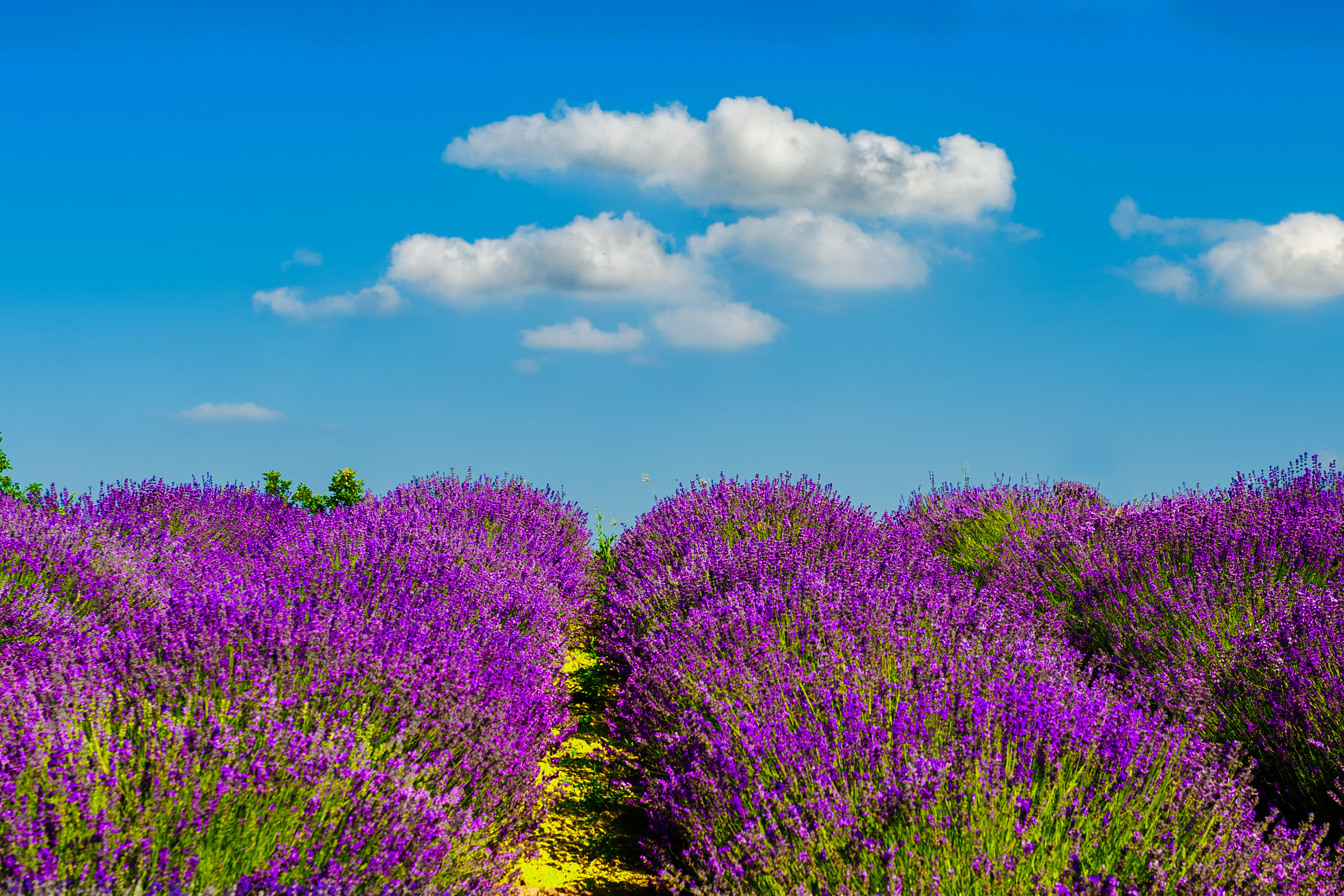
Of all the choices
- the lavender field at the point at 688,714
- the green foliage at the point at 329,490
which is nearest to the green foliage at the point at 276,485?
the green foliage at the point at 329,490

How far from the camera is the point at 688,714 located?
315cm

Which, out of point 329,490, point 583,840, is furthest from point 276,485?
point 583,840

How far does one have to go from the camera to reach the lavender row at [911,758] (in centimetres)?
229

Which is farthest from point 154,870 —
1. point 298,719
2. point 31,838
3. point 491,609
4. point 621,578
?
point 621,578

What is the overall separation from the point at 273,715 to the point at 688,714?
1.31m

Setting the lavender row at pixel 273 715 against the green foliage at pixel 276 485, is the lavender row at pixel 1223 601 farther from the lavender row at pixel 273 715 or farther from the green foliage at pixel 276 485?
the green foliage at pixel 276 485

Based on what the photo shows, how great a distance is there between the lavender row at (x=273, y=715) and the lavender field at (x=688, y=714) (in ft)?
0.05

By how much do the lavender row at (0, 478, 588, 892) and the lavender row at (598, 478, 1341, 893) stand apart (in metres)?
0.58

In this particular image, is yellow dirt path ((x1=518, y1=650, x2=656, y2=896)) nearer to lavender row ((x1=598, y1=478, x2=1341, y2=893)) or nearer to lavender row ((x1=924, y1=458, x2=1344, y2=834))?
lavender row ((x1=598, y1=478, x2=1341, y2=893))

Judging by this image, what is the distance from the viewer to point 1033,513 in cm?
743

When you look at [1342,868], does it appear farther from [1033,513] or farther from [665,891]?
[1033,513]

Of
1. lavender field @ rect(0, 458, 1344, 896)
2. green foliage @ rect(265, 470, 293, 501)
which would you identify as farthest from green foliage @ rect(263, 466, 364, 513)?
lavender field @ rect(0, 458, 1344, 896)

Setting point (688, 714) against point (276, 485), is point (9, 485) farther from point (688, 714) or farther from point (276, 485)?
point (688, 714)

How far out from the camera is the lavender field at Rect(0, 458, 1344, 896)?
2252 mm
